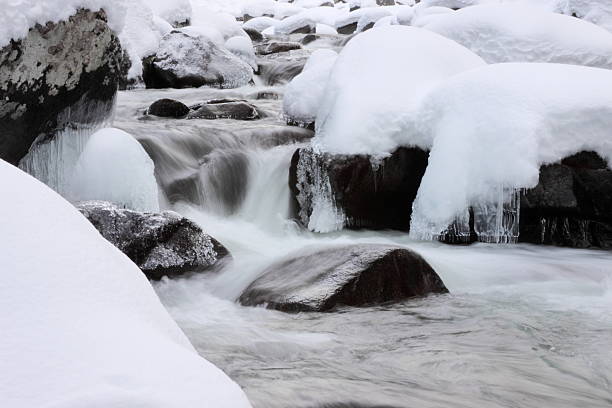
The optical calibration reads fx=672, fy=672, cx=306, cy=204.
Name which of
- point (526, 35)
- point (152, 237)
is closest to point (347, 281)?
point (152, 237)

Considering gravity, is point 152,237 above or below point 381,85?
below

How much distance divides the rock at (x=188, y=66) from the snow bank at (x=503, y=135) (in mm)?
6966

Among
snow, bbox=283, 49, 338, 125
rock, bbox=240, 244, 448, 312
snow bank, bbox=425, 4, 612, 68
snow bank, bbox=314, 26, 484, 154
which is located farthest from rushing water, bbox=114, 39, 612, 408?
snow bank, bbox=425, 4, 612, 68

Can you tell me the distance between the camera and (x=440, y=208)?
16.8ft

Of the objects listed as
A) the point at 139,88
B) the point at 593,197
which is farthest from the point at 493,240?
the point at 139,88

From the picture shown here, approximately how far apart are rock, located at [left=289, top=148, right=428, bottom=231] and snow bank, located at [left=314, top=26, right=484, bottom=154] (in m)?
0.10

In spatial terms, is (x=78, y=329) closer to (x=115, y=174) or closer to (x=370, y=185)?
(x=115, y=174)

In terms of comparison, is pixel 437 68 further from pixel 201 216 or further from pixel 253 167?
pixel 201 216

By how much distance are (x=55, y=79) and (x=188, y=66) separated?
678cm

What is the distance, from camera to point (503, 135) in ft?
16.2

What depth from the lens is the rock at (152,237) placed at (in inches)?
167

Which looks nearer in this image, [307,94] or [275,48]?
[307,94]

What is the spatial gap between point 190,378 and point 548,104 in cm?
451

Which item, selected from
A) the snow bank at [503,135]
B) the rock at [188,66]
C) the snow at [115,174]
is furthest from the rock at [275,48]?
the snow at [115,174]
